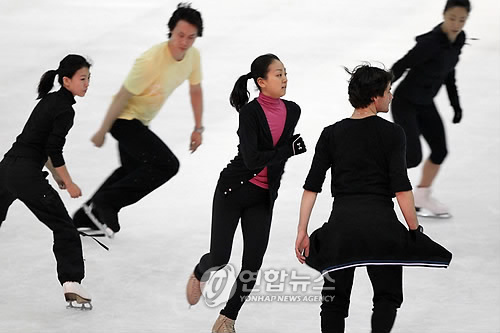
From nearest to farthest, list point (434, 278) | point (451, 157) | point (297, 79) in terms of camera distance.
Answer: point (434, 278), point (451, 157), point (297, 79)

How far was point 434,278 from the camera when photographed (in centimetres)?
574

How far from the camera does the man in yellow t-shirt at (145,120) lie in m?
5.82

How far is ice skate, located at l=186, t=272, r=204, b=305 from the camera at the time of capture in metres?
5.18

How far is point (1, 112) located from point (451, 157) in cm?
355

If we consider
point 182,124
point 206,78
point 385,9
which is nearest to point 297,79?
point 206,78

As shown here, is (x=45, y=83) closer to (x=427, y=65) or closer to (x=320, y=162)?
(x=320, y=162)

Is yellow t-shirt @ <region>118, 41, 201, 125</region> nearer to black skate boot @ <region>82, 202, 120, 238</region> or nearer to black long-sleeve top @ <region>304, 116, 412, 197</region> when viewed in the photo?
black skate boot @ <region>82, 202, 120, 238</region>

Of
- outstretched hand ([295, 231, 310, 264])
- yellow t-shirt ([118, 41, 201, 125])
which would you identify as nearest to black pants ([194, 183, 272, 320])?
outstretched hand ([295, 231, 310, 264])

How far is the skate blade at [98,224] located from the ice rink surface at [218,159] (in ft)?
0.30

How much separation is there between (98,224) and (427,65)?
216 centimetres

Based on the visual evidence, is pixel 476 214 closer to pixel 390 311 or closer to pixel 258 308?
pixel 258 308

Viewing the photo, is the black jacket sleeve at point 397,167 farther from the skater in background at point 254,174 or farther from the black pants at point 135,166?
the black pants at point 135,166

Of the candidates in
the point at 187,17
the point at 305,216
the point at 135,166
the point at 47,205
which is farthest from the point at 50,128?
the point at 305,216

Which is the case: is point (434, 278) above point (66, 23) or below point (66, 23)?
below
